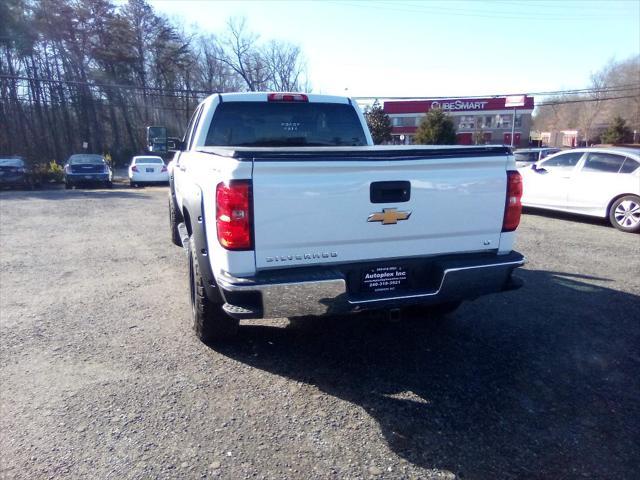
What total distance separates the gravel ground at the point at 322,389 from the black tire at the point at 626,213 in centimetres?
390

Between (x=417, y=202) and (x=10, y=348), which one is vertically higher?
(x=417, y=202)

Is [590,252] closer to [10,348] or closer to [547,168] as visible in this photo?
[547,168]

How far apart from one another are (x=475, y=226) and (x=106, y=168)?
21.0 m

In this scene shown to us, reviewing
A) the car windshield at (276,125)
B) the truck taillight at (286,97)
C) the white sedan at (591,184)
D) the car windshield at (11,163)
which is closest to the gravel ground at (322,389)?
the car windshield at (276,125)

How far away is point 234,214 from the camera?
9.54 feet

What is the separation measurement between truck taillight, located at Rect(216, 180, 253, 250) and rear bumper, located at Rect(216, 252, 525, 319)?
24 centimetres

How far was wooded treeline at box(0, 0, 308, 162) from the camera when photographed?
1505 inches

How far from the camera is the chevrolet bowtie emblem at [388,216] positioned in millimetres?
3172

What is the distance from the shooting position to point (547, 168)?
10.8 metres

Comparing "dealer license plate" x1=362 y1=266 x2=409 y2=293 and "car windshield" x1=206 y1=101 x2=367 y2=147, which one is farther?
"car windshield" x1=206 y1=101 x2=367 y2=147

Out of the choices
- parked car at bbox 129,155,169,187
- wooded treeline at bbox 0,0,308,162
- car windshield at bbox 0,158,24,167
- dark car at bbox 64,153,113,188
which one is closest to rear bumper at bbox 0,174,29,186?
car windshield at bbox 0,158,24,167

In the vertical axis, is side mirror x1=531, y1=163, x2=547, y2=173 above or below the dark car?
above

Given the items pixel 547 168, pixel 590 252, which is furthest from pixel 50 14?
pixel 590 252

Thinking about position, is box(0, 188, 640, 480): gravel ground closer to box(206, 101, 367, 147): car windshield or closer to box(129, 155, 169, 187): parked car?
box(206, 101, 367, 147): car windshield
